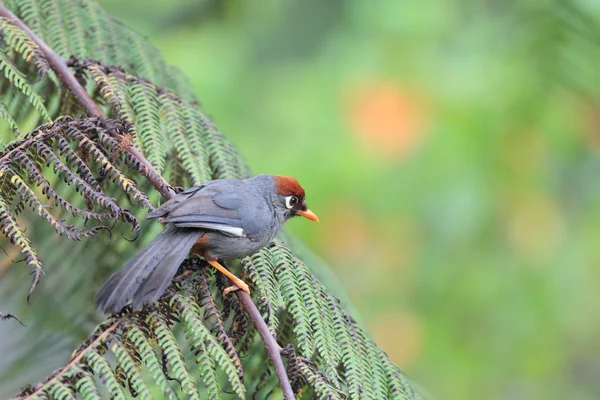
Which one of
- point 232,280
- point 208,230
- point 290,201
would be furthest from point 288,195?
point 232,280

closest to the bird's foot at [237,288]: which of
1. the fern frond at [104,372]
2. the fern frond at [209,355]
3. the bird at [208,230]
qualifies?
the bird at [208,230]

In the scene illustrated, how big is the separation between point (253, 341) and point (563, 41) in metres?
2.80

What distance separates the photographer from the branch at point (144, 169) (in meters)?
1.89

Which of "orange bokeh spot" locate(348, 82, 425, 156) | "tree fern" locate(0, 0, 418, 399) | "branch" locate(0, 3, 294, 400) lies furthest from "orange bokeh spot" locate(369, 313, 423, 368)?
"branch" locate(0, 3, 294, 400)

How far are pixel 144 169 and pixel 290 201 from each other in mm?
763

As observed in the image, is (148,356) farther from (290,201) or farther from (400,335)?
(400,335)


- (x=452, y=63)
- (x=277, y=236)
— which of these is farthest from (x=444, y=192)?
(x=277, y=236)

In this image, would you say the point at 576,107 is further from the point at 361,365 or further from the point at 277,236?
the point at 361,365

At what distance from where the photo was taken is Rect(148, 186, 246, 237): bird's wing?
2.21m

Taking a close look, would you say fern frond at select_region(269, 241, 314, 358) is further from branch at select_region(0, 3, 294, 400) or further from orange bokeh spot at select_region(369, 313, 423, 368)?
orange bokeh spot at select_region(369, 313, 423, 368)

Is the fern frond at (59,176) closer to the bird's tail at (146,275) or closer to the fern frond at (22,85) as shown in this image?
the bird's tail at (146,275)

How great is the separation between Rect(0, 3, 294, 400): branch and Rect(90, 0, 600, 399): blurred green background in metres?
1.72

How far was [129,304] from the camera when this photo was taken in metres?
1.89

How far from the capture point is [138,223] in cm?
203
